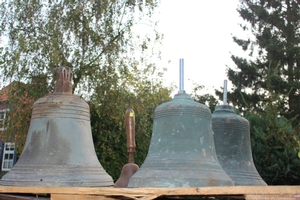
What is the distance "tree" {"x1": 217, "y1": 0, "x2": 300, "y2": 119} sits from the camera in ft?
55.9

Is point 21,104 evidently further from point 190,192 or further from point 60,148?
point 190,192

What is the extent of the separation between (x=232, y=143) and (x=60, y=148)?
5.51 feet

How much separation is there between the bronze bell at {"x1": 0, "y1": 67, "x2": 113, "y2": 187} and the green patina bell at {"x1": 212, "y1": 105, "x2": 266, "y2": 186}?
118 cm

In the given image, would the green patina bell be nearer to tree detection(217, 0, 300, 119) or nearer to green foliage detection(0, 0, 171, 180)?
green foliage detection(0, 0, 171, 180)

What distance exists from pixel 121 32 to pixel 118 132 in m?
3.31

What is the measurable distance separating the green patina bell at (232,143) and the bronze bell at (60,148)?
3.88ft

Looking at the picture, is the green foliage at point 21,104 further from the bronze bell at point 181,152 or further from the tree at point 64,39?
the bronze bell at point 181,152

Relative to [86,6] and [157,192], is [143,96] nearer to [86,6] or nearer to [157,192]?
[86,6]

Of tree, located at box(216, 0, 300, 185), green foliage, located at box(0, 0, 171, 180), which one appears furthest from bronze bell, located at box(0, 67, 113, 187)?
tree, located at box(216, 0, 300, 185)

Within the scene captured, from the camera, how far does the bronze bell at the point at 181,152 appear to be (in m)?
2.73

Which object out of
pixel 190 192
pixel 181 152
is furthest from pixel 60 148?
pixel 190 192

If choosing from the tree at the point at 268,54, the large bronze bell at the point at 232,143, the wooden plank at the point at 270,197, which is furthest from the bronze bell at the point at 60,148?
the tree at the point at 268,54

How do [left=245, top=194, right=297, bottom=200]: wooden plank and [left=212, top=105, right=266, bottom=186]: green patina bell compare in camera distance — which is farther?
[left=212, top=105, right=266, bottom=186]: green patina bell

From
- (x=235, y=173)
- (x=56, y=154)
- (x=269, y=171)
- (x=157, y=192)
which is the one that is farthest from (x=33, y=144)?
(x=269, y=171)
